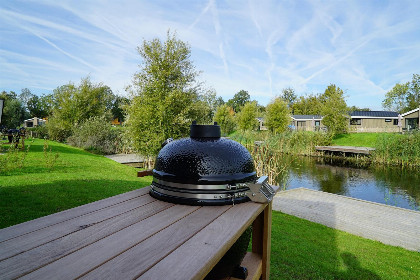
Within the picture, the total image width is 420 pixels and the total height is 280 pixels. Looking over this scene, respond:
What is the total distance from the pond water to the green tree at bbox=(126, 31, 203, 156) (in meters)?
6.24

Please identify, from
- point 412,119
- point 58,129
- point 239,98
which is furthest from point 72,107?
point 239,98

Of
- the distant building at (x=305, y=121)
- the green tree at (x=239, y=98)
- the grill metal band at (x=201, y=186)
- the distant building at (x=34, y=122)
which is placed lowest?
the grill metal band at (x=201, y=186)

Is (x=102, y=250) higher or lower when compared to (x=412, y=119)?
lower

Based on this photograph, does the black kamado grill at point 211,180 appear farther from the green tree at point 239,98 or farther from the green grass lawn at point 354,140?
the green tree at point 239,98

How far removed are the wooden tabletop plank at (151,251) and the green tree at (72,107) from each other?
93.6ft

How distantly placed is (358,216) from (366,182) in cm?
737

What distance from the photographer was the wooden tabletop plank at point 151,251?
2.81ft

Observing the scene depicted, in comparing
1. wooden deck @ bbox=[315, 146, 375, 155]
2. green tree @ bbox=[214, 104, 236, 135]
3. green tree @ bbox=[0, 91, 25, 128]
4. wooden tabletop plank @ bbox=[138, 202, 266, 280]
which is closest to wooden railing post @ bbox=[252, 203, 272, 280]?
wooden tabletop plank @ bbox=[138, 202, 266, 280]

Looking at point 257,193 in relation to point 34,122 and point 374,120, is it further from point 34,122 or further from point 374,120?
point 34,122

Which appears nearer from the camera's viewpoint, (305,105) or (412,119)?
(412,119)

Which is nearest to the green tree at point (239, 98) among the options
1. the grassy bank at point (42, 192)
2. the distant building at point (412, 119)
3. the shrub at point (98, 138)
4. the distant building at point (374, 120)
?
the distant building at point (374, 120)

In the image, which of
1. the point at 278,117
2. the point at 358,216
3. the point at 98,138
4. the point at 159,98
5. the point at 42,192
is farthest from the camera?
the point at 278,117

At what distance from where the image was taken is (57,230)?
1225 mm

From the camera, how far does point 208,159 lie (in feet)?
5.72
